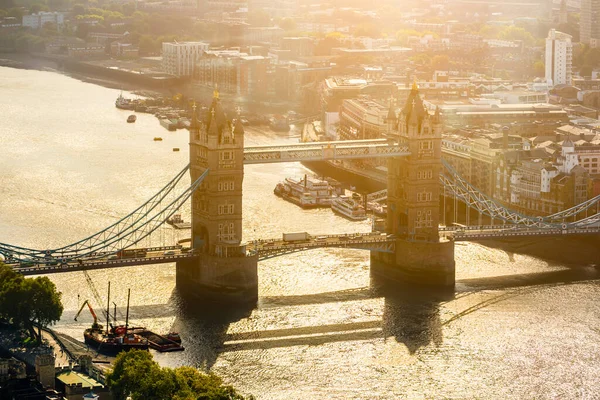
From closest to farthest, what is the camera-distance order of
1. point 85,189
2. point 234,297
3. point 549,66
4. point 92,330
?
point 92,330, point 234,297, point 85,189, point 549,66

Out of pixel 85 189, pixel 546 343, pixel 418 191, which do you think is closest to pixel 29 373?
pixel 546 343

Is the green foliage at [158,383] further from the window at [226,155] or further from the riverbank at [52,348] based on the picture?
the window at [226,155]

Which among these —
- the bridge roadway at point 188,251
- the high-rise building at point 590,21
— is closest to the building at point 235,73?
the high-rise building at point 590,21

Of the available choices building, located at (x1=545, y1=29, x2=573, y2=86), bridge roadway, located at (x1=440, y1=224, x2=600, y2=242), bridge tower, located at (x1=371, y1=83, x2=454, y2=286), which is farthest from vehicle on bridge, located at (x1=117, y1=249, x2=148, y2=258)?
building, located at (x1=545, y1=29, x2=573, y2=86)

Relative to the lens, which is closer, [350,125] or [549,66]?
[350,125]

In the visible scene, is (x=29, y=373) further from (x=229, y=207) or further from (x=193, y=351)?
(x=229, y=207)

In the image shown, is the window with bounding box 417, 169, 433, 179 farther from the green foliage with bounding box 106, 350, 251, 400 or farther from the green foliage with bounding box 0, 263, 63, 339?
the green foliage with bounding box 106, 350, 251, 400

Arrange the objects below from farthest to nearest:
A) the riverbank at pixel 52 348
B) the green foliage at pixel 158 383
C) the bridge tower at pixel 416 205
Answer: the bridge tower at pixel 416 205, the riverbank at pixel 52 348, the green foliage at pixel 158 383

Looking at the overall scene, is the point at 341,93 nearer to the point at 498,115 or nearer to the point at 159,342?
the point at 498,115
